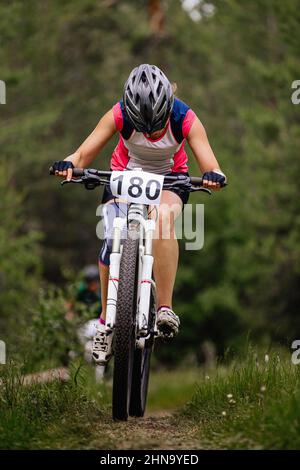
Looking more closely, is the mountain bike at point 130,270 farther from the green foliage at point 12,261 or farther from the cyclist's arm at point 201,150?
the green foliage at point 12,261

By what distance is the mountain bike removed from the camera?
5.29m

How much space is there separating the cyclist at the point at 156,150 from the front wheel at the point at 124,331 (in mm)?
359

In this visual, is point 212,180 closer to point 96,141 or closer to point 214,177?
point 214,177

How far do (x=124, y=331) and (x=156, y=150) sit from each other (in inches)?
57.1

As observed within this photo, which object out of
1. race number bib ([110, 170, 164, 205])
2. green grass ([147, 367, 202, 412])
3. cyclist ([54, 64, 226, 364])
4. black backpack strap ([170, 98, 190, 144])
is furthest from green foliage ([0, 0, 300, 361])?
race number bib ([110, 170, 164, 205])

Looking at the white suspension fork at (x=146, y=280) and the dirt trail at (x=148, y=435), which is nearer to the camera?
the dirt trail at (x=148, y=435)

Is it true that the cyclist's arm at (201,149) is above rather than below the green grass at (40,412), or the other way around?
above

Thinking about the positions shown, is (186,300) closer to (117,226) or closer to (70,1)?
(70,1)

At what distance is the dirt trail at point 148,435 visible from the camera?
15.1 ft

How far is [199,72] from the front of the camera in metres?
30.7

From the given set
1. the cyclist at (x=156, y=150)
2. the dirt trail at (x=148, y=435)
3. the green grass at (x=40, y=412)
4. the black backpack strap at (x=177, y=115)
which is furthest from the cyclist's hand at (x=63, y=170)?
the dirt trail at (x=148, y=435)

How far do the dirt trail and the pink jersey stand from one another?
5.66 feet

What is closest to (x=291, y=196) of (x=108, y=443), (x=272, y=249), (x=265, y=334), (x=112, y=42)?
(x=272, y=249)

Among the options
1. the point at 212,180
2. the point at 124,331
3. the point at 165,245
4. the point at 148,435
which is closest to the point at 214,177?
the point at 212,180
